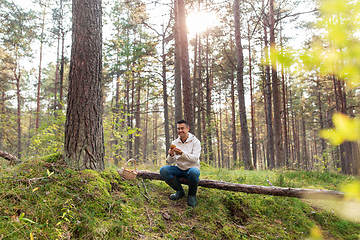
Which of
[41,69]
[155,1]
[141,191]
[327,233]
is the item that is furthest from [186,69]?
[41,69]

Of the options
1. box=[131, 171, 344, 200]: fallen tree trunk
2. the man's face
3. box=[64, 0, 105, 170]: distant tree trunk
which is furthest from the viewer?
the man's face

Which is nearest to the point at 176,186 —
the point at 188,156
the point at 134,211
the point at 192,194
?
the point at 192,194

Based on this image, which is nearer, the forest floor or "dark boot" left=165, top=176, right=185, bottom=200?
the forest floor

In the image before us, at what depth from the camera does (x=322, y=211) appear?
4.32 m

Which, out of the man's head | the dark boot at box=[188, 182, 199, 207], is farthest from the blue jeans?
the man's head

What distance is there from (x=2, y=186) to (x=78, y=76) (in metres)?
Answer: 2.13

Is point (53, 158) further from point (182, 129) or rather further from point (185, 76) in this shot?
point (185, 76)

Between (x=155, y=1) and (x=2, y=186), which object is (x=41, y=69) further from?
(x=2, y=186)

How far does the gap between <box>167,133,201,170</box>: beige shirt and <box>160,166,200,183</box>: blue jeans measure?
0.36 feet

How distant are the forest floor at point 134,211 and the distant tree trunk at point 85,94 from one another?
33cm

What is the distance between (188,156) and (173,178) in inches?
22.6

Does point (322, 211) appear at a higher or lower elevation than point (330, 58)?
lower

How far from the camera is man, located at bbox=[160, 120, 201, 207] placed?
155 inches

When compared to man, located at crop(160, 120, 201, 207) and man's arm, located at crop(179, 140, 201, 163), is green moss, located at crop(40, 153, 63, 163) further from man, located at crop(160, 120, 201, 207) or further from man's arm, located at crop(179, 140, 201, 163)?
man's arm, located at crop(179, 140, 201, 163)
